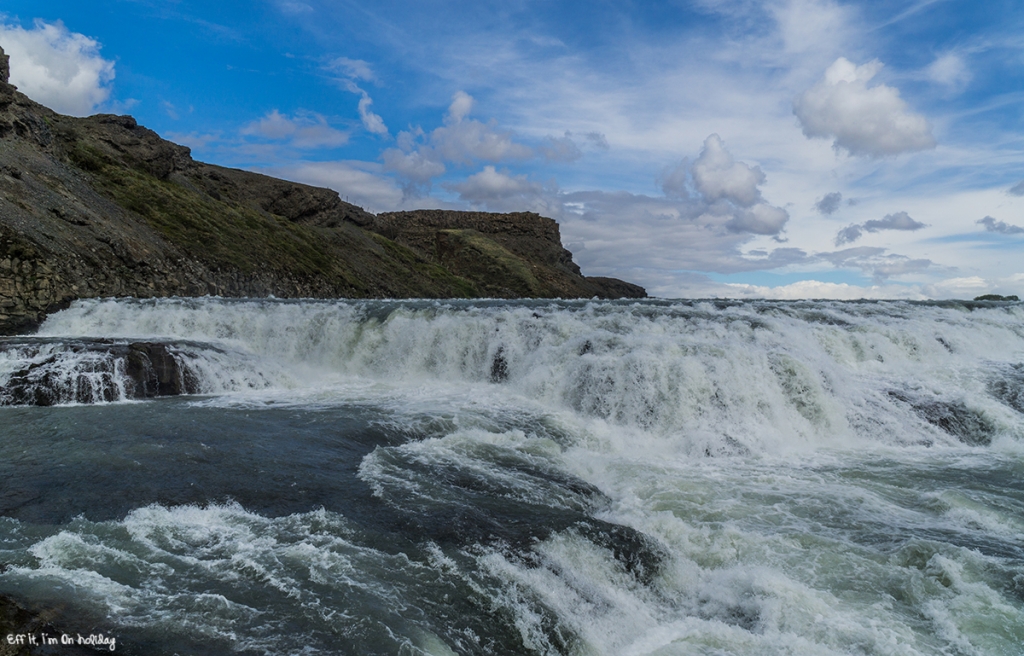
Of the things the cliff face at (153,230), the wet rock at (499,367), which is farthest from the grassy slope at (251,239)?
the wet rock at (499,367)

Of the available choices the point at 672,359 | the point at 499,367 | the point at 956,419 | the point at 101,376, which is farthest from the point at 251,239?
the point at 956,419

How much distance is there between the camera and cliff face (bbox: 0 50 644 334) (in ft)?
78.5

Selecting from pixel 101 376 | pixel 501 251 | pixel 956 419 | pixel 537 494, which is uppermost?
pixel 501 251

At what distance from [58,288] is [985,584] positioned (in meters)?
26.6

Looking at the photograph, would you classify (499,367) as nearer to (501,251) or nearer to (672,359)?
(672,359)

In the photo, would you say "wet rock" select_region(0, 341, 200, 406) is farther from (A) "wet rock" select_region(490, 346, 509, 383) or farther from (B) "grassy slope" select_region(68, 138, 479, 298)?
(B) "grassy slope" select_region(68, 138, 479, 298)

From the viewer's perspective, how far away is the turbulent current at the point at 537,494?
489 centimetres

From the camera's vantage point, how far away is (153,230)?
37.8 meters

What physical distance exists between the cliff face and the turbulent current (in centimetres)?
1239

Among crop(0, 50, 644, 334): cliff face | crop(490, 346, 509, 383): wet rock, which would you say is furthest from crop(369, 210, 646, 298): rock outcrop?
crop(490, 346, 509, 383): wet rock

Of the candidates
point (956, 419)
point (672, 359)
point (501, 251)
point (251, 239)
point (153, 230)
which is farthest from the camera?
point (501, 251)

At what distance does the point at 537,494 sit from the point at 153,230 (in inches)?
1526

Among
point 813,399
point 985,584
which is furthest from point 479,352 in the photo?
point 985,584

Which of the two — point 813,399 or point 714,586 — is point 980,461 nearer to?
point 813,399
